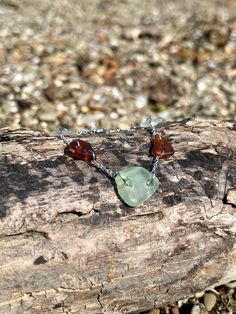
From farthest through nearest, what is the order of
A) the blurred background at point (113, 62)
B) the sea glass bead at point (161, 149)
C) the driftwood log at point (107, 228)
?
the blurred background at point (113, 62) < the sea glass bead at point (161, 149) < the driftwood log at point (107, 228)

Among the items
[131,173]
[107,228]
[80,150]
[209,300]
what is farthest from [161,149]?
[209,300]

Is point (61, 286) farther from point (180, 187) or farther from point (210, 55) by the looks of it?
point (210, 55)

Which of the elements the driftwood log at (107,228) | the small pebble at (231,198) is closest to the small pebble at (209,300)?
the driftwood log at (107,228)

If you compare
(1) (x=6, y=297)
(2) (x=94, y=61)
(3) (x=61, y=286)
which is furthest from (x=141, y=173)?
(2) (x=94, y=61)

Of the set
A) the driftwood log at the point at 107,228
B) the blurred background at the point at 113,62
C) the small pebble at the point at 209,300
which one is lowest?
the small pebble at the point at 209,300

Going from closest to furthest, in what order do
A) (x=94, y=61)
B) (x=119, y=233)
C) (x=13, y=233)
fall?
(x=13, y=233) < (x=119, y=233) < (x=94, y=61)

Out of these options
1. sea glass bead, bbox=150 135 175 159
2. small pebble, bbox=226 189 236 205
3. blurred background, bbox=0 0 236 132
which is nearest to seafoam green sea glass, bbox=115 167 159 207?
sea glass bead, bbox=150 135 175 159

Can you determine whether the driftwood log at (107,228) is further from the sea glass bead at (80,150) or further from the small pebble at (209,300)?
the small pebble at (209,300)

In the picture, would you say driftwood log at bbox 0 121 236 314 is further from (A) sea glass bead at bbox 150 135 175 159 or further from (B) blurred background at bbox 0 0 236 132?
(B) blurred background at bbox 0 0 236 132
